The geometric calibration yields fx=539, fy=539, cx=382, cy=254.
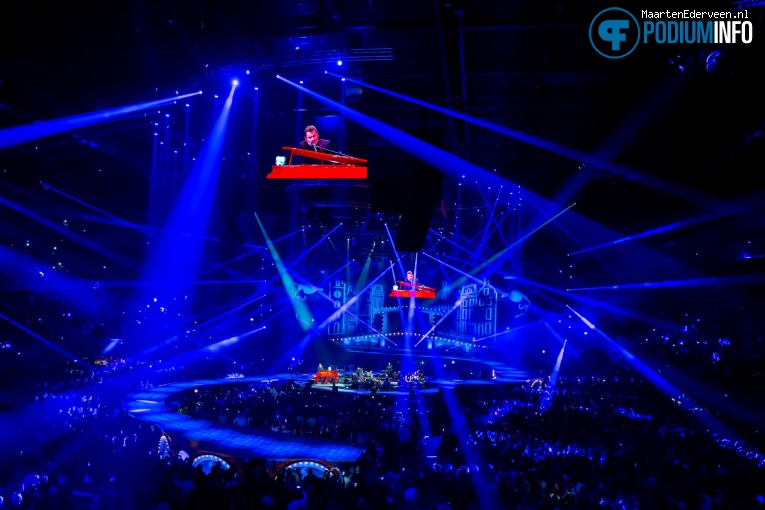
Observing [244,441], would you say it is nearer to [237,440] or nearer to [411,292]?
[237,440]

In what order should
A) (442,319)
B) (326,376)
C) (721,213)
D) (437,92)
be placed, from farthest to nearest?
(442,319) < (326,376) < (437,92) < (721,213)

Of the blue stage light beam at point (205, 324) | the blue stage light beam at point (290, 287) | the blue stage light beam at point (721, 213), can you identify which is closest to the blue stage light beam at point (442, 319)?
the blue stage light beam at point (290, 287)

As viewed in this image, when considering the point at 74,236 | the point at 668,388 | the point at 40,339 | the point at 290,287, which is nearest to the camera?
the point at 668,388

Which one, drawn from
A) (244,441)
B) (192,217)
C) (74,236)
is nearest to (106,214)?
(74,236)

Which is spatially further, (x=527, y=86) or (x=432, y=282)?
(x=432, y=282)

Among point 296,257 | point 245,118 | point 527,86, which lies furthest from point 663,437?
point 296,257

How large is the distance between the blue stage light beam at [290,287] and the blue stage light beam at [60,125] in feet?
25.3

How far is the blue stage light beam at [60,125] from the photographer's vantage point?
10883 millimetres

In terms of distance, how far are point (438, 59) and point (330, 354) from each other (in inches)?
819

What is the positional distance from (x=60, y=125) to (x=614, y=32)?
34.7 ft

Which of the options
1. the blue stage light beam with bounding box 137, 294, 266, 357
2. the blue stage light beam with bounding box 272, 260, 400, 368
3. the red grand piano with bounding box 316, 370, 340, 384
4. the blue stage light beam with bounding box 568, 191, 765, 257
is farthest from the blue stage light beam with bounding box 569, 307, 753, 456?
the blue stage light beam with bounding box 137, 294, 266, 357

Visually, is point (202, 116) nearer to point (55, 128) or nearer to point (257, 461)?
point (55, 128)

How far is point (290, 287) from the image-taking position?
25.9 meters

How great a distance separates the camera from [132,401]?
1456 cm
